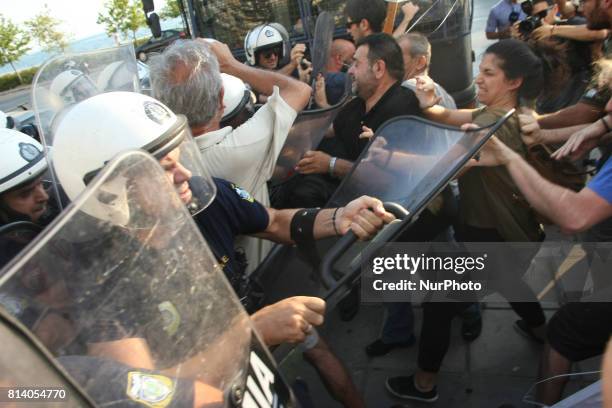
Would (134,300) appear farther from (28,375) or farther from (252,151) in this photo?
(252,151)

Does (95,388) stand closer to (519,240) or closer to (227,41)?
(519,240)

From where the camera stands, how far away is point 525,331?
284 cm

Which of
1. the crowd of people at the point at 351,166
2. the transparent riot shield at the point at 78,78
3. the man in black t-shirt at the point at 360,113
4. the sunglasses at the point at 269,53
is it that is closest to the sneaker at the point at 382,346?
the crowd of people at the point at 351,166

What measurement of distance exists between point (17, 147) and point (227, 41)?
4.37 metres

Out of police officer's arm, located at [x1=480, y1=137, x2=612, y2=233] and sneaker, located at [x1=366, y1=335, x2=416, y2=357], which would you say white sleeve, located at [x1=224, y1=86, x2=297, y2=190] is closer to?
police officer's arm, located at [x1=480, y1=137, x2=612, y2=233]

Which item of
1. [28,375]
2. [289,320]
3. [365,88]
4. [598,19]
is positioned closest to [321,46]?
[365,88]

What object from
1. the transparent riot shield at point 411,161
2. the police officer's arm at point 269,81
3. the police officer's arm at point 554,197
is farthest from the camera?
the police officer's arm at point 269,81

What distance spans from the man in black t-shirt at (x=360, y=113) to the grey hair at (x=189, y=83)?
0.72 meters

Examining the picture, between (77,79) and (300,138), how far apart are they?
1317 millimetres

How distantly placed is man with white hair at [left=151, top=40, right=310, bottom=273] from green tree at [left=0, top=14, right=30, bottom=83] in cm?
3157

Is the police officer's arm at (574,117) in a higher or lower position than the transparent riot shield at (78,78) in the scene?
lower

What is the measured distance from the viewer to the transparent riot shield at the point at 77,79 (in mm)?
2566

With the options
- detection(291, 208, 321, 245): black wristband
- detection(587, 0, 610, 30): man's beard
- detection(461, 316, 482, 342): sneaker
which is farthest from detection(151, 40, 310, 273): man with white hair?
detection(587, 0, 610, 30): man's beard

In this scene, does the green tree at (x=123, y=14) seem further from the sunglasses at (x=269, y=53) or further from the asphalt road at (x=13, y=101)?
the sunglasses at (x=269, y=53)
